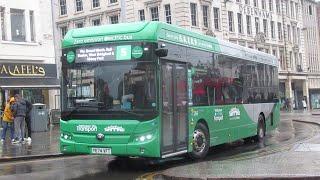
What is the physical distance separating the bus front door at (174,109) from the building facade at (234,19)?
3704cm

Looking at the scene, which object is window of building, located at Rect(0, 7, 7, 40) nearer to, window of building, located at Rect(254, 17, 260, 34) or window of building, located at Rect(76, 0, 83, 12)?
window of building, located at Rect(76, 0, 83, 12)

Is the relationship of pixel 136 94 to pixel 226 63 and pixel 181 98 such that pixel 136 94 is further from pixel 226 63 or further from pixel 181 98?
pixel 226 63

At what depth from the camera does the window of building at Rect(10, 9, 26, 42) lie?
31734 mm

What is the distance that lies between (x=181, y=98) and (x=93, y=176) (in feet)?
9.12

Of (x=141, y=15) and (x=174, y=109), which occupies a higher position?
(x=141, y=15)

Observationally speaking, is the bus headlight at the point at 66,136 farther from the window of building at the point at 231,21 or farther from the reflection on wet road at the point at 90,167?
the window of building at the point at 231,21

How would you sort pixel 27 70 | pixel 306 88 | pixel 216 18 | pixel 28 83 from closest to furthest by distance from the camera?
pixel 28 83
pixel 27 70
pixel 216 18
pixel 306 88

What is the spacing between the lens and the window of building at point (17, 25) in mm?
31734

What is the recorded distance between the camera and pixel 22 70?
30.9 m

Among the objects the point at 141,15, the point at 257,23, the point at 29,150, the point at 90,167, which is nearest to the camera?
the point at 90,167

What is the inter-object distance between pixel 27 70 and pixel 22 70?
0.32 meters

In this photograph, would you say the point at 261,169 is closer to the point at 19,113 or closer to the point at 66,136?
the point at 66,136

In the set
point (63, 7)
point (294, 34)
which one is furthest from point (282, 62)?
point (63, 7)

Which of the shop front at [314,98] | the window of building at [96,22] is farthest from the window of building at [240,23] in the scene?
the shop front at [314,98]
